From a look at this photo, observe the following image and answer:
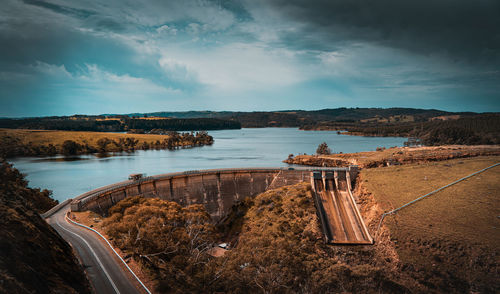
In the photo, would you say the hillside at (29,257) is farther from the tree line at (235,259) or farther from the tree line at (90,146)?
the tree line at (90,146)

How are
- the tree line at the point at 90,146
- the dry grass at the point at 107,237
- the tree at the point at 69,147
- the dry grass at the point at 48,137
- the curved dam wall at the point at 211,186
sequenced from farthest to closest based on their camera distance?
the tree at the point at 69,147, the dry grass at the point at 48,137, the tree line at the point at 90,146, the curved dam wall at the point at 211,186, the dry grass at the point at 107,237

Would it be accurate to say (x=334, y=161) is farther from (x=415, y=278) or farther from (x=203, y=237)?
(x=203, y=237)

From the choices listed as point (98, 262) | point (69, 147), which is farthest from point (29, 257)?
point (69, 147)

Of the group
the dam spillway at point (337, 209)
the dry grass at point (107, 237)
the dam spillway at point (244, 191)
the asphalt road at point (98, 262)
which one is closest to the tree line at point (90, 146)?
the dam spillway at point (244, 191)

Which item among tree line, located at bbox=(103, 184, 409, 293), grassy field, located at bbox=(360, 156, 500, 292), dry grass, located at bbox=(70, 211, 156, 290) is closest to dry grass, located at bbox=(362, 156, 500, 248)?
grassy field, located at bbox=(360, 156, 500, 292)

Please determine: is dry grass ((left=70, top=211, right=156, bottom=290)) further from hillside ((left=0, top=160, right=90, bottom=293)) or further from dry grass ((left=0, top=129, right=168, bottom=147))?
dry grass ((left=0, top=129, right=168, bottom=147))

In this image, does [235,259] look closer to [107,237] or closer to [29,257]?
[107,237]
